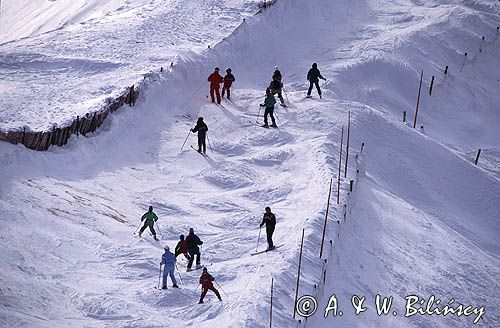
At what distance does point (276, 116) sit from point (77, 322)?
14924mm

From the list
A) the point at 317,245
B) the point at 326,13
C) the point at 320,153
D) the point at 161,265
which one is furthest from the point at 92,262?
the point at 326,13

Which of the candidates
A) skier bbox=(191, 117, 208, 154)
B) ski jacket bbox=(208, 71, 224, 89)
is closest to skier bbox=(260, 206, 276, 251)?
skier bbox=(191, 117, 208, 154)

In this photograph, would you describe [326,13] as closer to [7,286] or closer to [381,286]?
[381,286]

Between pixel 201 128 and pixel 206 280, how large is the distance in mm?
9429

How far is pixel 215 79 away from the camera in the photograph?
30.9 meters

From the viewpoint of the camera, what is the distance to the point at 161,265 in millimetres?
19828

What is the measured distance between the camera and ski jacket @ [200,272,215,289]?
18844 millimetres

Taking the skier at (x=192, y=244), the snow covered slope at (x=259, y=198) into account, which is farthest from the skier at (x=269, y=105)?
the skier at (x=192, y=244)

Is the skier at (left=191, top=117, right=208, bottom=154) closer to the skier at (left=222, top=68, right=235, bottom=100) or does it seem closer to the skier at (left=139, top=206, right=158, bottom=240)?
the skier at (left=222, top=68, right=235, bottom=100)

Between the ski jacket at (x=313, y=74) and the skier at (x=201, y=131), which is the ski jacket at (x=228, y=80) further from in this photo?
the skier at (x=201, y=131)

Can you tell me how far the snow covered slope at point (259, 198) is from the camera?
63.0 ft

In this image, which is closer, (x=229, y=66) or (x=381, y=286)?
(x=381, y=286)

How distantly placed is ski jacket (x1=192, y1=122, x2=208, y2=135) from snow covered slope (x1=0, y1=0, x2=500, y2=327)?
3.19 feet

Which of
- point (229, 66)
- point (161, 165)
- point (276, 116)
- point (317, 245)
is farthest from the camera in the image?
point (229, 66)
